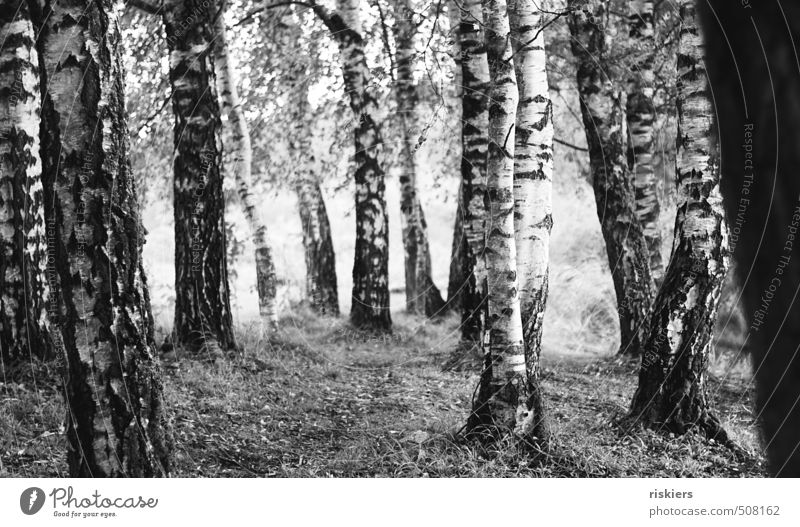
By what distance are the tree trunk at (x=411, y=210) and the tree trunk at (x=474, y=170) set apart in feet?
12.0

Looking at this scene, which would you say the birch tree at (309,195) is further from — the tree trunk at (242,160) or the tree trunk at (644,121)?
the tree trunk at (644,121)

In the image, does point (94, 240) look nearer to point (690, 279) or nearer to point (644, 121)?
point (690, 279)

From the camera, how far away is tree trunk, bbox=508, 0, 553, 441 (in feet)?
17.3

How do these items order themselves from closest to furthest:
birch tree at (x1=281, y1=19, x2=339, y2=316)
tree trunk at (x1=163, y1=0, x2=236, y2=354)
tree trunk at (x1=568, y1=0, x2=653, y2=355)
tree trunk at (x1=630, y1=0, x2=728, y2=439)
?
tree trunk at (x1=630, y1=0, x2=728, y2=439), tree trunk at (x1=163, y1=0, x2=236, y2=354), tree trunk at (x1=568, y1=0, x2=653, y2=355), birch tree at (x1=281, y1=19, x2=339, y2=316)

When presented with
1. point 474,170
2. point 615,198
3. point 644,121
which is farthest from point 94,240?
point 644,121

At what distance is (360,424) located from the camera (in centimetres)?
634

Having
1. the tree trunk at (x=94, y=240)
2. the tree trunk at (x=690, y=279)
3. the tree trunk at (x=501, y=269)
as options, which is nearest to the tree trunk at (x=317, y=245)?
the tree trunk at (x=690, y=279)

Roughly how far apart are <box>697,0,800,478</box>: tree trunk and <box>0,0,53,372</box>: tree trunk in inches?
260

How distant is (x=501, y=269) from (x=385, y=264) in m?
6.65
